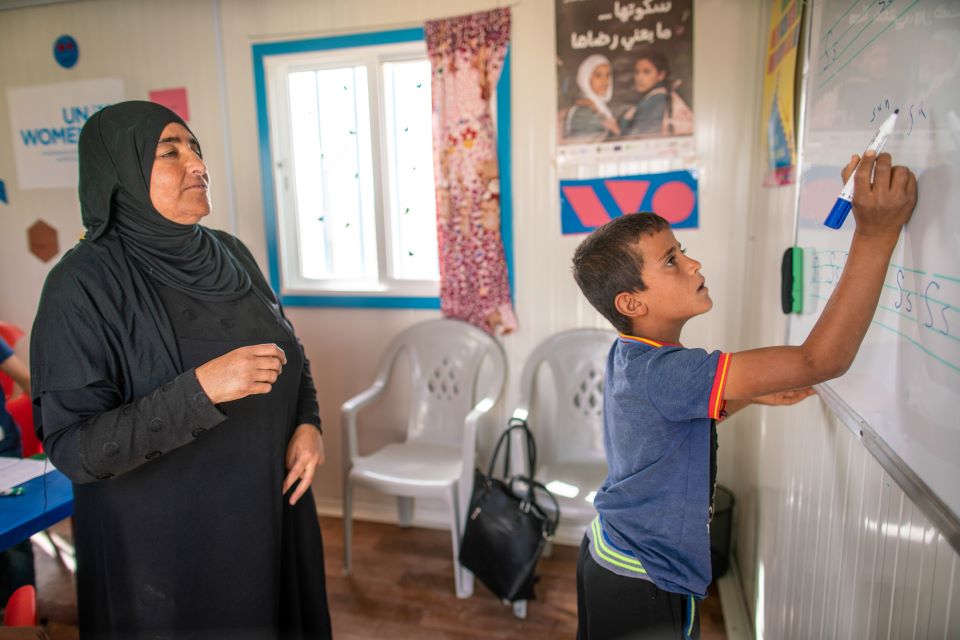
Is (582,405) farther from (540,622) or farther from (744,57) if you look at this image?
(744,57)

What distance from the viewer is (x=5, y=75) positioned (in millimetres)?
3051

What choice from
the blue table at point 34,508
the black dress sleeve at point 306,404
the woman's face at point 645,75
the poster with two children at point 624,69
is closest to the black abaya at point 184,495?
the black dress sleeve at point 306,404

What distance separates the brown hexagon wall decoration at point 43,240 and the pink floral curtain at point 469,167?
2.15 meters

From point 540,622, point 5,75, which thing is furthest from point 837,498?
point 5,75

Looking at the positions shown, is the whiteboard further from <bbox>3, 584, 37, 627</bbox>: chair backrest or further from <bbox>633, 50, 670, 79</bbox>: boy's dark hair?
<bbox>3, 584, 37, 627</bbox>: chair backrest

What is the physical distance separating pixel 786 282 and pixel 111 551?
1558mm

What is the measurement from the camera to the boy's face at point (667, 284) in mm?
992

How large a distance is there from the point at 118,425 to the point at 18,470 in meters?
0.86

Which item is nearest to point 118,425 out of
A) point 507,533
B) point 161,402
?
point 161,402

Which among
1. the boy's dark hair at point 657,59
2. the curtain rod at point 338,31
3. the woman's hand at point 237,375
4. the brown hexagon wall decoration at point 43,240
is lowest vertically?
the woman's hand at point 237,375

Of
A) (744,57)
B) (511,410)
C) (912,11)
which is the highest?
(744,57)

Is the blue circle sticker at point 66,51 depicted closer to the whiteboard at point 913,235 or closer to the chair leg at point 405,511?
the chair leg at point 405,511

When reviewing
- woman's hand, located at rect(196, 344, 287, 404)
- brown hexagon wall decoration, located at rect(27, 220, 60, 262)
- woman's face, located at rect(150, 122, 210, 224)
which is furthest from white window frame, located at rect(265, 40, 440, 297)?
woman's hand, located at rect(196, 344, 287, 404)

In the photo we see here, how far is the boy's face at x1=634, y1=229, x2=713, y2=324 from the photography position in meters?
0.99
